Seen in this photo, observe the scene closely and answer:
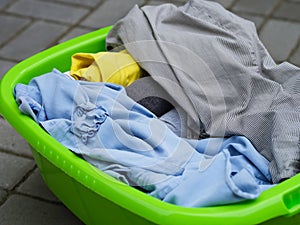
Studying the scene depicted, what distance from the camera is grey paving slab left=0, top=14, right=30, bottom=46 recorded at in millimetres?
1994

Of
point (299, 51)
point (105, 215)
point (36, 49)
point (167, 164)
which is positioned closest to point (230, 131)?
point (167, 164)

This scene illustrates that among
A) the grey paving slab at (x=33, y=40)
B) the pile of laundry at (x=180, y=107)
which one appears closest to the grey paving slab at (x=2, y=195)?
the pile of laundry at (x=180, y=107)

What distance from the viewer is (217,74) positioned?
1323 millimetres

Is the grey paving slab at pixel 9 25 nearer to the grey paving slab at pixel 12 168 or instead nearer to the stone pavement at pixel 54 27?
the stone pavement at pixel 54 27

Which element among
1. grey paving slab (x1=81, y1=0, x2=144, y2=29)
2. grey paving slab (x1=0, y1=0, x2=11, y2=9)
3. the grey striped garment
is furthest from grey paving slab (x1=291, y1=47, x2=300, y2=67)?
grey paving slab (x1=0, y1=0, x2=11, y2=9)

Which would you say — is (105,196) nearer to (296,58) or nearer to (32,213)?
(32,213)

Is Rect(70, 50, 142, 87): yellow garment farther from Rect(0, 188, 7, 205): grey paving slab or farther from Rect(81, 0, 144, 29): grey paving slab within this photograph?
Rect(81, 0, 144, 29): grey paving slab

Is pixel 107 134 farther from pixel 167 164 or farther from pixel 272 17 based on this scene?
pixel 272 17

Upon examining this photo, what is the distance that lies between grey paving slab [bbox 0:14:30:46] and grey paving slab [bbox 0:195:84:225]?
697mm

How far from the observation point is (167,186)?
1.07 metres

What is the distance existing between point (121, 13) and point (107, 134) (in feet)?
3.23

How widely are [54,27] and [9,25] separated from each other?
15 cm

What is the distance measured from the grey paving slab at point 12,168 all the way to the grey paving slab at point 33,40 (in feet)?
1.44

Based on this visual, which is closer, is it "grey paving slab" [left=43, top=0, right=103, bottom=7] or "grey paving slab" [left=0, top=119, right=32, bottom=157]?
"grey paving slab" [left=0, top=119, right=32, bottom=157]
